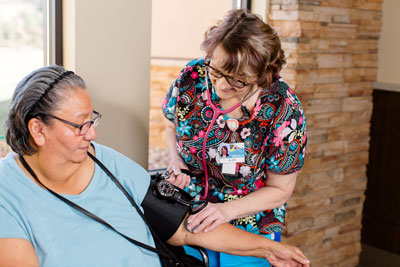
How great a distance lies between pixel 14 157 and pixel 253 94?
960 mm

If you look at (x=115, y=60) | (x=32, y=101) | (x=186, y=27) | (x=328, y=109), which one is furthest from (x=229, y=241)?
(x=186, y=27)

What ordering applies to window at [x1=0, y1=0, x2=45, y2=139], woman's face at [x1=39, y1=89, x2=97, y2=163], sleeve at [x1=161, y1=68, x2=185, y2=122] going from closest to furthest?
woman's face at [x1=39, y1=89, x2=97, y2=163] < sleeve at [x1=161, y1=68, x2=185, y2=122] < window at [x1=0, y1=0, x2=45, y2=139]

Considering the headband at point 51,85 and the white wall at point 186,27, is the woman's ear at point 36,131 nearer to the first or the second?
the headband at point 51,85

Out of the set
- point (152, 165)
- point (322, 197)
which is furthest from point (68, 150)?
point (322, 197)

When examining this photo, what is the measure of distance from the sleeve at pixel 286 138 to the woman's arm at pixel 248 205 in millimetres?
68

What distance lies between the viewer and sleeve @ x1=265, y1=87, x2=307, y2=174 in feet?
6.99

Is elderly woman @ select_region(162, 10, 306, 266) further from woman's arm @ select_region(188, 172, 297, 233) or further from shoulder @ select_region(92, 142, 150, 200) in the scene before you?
shoulder @ select_region(92, 142, 150, 200)

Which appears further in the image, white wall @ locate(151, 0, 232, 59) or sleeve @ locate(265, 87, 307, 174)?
white wall @ locate(151, 0, 232, 59)

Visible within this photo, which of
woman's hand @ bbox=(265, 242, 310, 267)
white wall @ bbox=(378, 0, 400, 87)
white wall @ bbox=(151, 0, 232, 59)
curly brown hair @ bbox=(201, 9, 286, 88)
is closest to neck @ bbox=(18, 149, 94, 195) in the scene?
curly brown hair @ bbox=(201, 9, 286, 88)

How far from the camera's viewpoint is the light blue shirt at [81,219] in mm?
1679

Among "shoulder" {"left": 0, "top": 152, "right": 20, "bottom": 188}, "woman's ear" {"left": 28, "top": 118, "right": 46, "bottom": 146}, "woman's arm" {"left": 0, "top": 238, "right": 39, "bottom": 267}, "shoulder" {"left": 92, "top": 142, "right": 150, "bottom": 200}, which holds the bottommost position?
"woman's arm" {"left": 0, "top": 238, "right": 39, "bottom": 267}

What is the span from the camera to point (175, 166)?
2.30m

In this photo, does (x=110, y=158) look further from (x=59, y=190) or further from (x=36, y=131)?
(x=36, y=131)

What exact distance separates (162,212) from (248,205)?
37 cm
